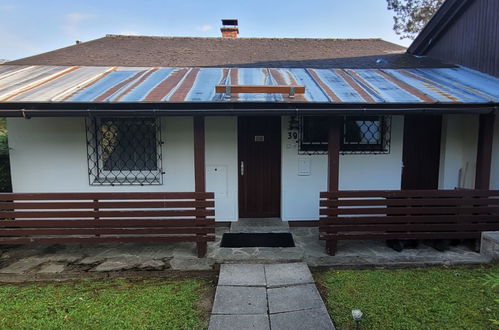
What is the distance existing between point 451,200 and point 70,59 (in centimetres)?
769

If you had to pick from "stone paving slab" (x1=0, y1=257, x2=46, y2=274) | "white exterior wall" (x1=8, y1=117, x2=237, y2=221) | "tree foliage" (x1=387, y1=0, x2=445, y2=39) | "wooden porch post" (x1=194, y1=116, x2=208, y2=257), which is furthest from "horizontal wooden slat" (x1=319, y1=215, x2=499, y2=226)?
"tree foliage" (x1=387, y1=0, x2=445, y2=39)

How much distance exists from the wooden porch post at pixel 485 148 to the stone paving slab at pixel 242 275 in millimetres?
3572

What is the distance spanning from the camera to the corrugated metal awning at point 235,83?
4219 mm

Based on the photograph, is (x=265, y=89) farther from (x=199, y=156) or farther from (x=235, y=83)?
(x=199, y=156)

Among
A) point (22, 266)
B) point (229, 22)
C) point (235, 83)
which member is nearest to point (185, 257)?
point (22, 266)

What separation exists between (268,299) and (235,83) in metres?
3.30

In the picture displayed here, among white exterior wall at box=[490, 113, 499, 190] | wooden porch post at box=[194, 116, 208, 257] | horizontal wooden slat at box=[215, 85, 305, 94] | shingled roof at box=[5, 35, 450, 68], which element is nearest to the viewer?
wooden porch post at box=[194, 116, 208, 257]

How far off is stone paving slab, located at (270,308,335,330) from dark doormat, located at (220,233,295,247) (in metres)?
1.71

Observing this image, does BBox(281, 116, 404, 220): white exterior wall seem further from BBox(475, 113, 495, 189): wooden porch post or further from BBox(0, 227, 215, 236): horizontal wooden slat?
BBox(0, 227, 215, 236): horizontal wooden slat

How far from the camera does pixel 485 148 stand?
4535 mm

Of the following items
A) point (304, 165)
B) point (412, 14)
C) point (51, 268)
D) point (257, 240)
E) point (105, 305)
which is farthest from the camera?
point (412, 14)

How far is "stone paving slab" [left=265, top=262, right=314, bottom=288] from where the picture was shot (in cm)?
365

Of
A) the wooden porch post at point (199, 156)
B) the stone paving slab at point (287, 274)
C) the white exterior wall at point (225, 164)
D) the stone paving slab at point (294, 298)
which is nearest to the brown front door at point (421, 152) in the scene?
the white exterior wall at point (225, 164)

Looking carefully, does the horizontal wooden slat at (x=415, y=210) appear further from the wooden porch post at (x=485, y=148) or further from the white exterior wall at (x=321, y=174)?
the white exterior wall at (x=321, y=174)
